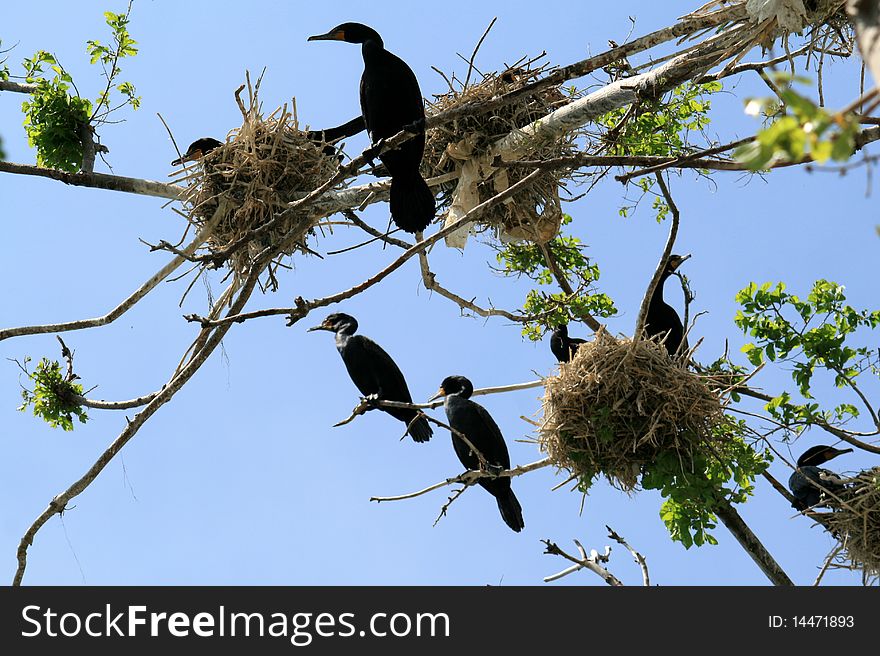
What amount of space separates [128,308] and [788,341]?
12.1 ft

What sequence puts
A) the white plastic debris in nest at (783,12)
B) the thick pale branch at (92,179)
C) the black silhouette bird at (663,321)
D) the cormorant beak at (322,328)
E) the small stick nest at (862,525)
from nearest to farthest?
the white plastic debris in nest at (783,12) → the small stick nest at (862,525) → the thick pale branch at (92,179) → the black silhouette bird at (663,321) → the cormorant beak at (322,328)

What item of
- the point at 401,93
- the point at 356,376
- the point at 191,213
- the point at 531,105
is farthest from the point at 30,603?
the point at 531,105

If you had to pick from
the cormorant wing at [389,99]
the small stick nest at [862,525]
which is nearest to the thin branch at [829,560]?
the small stick nest at [862,525]

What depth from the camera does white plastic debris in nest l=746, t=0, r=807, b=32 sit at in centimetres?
505

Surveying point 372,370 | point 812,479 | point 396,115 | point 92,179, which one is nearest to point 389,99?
point 396,115

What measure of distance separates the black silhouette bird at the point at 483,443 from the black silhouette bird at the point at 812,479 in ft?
5.74

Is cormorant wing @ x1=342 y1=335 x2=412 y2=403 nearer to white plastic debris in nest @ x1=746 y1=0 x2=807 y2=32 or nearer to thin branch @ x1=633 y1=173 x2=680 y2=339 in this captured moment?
thin branch @ x1=633 y1=173 x2=680 y2=339

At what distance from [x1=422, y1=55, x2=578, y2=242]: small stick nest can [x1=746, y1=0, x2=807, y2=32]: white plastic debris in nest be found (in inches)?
53.2

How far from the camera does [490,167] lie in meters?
6.19

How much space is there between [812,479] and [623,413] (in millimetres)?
1405

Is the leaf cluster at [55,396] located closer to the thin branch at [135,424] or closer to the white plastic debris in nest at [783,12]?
the thin branch at [135,424]

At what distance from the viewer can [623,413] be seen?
5410mm

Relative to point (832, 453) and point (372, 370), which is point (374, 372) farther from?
point (832, 453)

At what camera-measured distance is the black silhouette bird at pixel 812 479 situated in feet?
19.7
